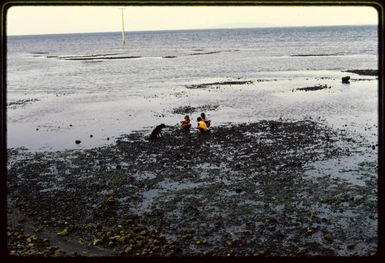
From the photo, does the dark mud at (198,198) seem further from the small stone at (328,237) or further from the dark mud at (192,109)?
the dark mud at (192,109)

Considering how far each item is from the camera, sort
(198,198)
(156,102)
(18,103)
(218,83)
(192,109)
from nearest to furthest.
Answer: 1. (198,198)
2. (192,109)
3. (156,102)
4. (18,103)
5. (218,83)

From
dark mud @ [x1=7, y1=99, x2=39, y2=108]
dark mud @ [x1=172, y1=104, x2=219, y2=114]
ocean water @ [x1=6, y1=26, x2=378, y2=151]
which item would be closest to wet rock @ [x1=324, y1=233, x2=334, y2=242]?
ocean water @ [x1=6, y1=26, x2=378, y2=151]

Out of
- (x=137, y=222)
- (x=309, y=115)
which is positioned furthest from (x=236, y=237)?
(x=309, y=115)

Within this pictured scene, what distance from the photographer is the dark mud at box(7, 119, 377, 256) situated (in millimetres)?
10484

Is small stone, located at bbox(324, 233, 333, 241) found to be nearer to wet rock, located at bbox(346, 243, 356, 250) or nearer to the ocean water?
wet rock, located at bbox(346, 243, 356, 250)

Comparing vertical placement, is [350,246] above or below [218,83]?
below

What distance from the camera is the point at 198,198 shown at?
13.6m

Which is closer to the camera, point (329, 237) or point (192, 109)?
point (329, 237)

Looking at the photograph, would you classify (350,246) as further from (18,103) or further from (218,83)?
(218,83)

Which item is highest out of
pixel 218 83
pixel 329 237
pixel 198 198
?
pixel 218 83

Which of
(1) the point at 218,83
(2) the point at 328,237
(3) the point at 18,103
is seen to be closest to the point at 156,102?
(3) the point at 18,103

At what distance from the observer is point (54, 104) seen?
118 ft

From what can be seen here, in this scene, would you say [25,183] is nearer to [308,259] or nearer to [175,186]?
[175,186]

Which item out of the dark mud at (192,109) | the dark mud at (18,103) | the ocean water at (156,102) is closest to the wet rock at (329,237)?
the ocean water at (156,102)
